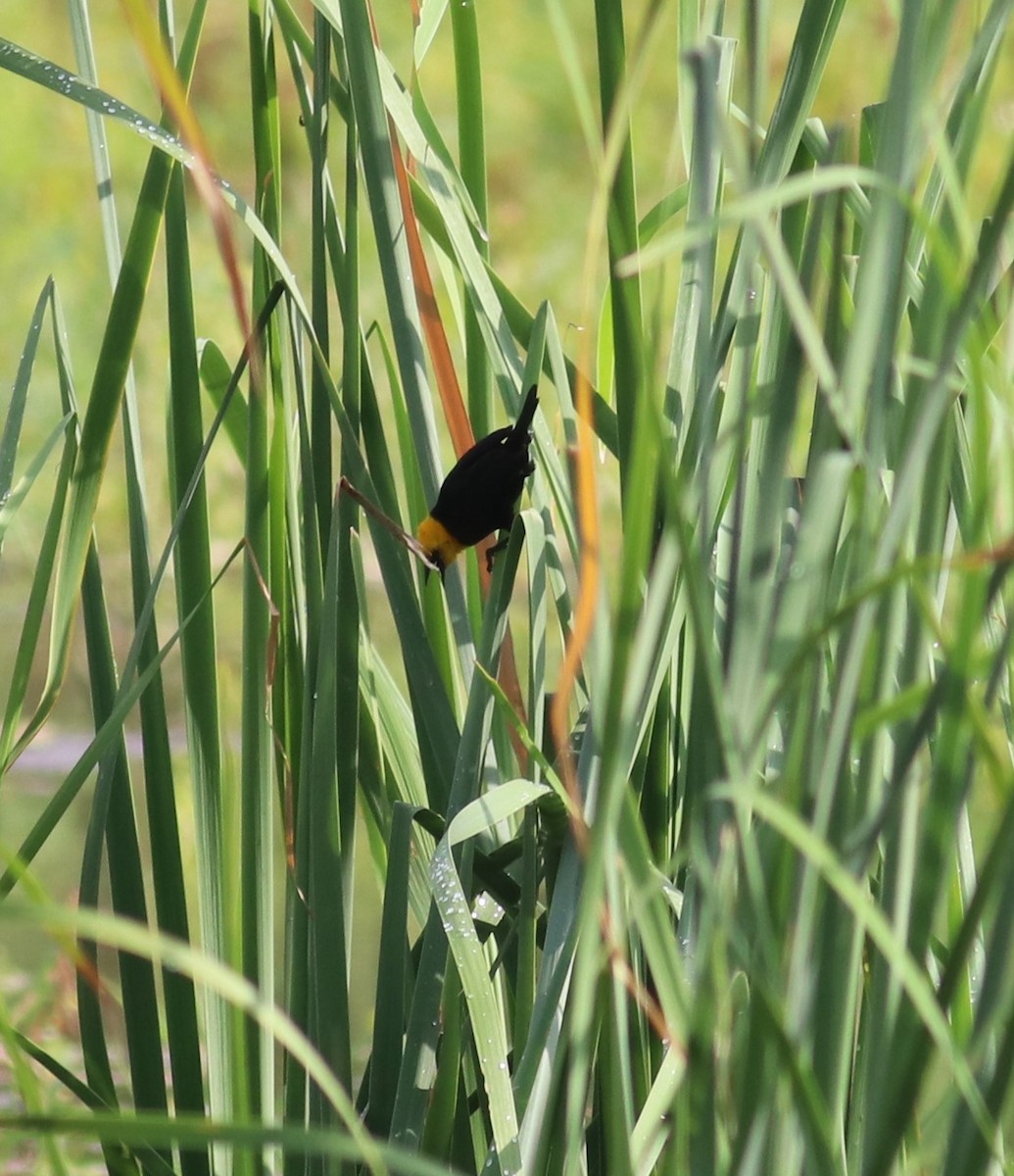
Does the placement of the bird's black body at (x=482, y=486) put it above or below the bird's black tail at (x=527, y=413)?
below

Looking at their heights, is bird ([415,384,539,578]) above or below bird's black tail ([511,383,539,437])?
below

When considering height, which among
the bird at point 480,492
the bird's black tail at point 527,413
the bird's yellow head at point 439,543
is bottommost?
the bird's yellow head at point 439,543

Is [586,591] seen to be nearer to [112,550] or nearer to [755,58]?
[755,58]

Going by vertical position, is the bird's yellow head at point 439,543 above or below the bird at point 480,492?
below

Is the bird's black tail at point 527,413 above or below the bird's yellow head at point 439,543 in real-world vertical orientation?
above

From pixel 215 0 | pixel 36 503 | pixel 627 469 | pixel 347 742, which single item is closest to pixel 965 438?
pixel 627 469

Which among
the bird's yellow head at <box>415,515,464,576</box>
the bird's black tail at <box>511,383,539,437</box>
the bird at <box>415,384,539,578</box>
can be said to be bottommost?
the bird's yellow head at <box>415,515,464,576</box>
